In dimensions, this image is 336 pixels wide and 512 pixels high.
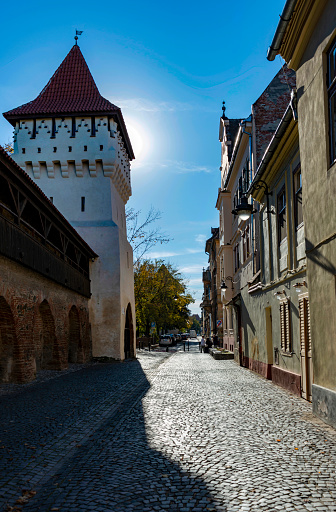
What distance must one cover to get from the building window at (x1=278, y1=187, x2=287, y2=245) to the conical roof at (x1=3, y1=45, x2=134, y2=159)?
718 inches

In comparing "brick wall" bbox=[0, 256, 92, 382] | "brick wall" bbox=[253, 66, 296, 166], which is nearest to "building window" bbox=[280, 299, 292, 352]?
"brick wall" bbox=[0, 256, 92, 382]

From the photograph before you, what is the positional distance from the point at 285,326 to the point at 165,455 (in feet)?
25.7

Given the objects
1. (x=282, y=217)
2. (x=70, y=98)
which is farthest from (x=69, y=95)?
(x=282, y=217)

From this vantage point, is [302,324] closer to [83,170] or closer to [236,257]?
[236,257]

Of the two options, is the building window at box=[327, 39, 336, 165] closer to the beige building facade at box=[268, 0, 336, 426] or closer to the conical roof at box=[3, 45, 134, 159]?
the beige building facade at box=[268, 0, 336, 426]

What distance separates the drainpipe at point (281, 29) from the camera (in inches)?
357

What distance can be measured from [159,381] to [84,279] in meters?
10.7

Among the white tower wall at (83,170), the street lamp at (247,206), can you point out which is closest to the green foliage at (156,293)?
the white tower wall at (83,170)

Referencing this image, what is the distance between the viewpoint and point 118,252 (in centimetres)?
2945

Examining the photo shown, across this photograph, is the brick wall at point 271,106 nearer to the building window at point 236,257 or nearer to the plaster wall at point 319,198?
the building window at point 236,257

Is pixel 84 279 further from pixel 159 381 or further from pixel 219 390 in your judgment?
pixel 219 390

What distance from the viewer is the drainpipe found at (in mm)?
9070

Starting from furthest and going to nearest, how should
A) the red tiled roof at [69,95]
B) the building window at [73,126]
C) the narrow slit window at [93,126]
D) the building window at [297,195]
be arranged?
the red tiled roof at [69,95] → the building window at [73,126] → the narrow slit window at [93,126] → the building window at [297,195]

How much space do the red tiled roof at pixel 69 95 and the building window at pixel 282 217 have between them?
59.9 ft
